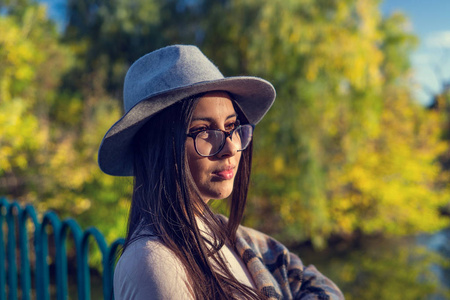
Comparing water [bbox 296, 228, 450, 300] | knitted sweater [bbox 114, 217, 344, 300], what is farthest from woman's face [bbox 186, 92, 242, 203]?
water [bbox 296, 228, 450, 300]

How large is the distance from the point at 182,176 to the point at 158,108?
18 centimetres

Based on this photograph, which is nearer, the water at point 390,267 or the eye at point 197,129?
the eye at point 197,129

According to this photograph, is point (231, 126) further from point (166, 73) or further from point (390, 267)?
point (390, 267)

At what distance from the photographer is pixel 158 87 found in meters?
1.17

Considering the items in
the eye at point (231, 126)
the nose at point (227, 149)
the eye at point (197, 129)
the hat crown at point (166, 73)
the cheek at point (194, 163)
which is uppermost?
the hat crown at point (166, 73)

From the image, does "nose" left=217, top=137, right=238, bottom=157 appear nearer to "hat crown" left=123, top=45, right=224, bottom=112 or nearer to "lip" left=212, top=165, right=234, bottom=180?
"lip" left=212, top=165, right=234, bottom=180

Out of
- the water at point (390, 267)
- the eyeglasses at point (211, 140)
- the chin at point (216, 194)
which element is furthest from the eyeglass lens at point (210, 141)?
the water at point (390, 267)

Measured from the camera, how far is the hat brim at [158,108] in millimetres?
1148

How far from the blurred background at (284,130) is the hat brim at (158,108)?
4726 mm

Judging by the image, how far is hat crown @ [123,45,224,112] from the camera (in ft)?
3.86

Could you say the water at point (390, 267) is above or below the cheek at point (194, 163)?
below

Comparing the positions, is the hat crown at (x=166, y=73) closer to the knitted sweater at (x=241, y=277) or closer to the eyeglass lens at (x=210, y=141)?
the eyeglass lens at (x=210, y=141)

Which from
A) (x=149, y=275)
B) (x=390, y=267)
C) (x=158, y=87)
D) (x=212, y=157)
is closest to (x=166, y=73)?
(x=158, y=87)

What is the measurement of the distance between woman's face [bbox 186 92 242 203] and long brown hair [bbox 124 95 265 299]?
1.3 inches
